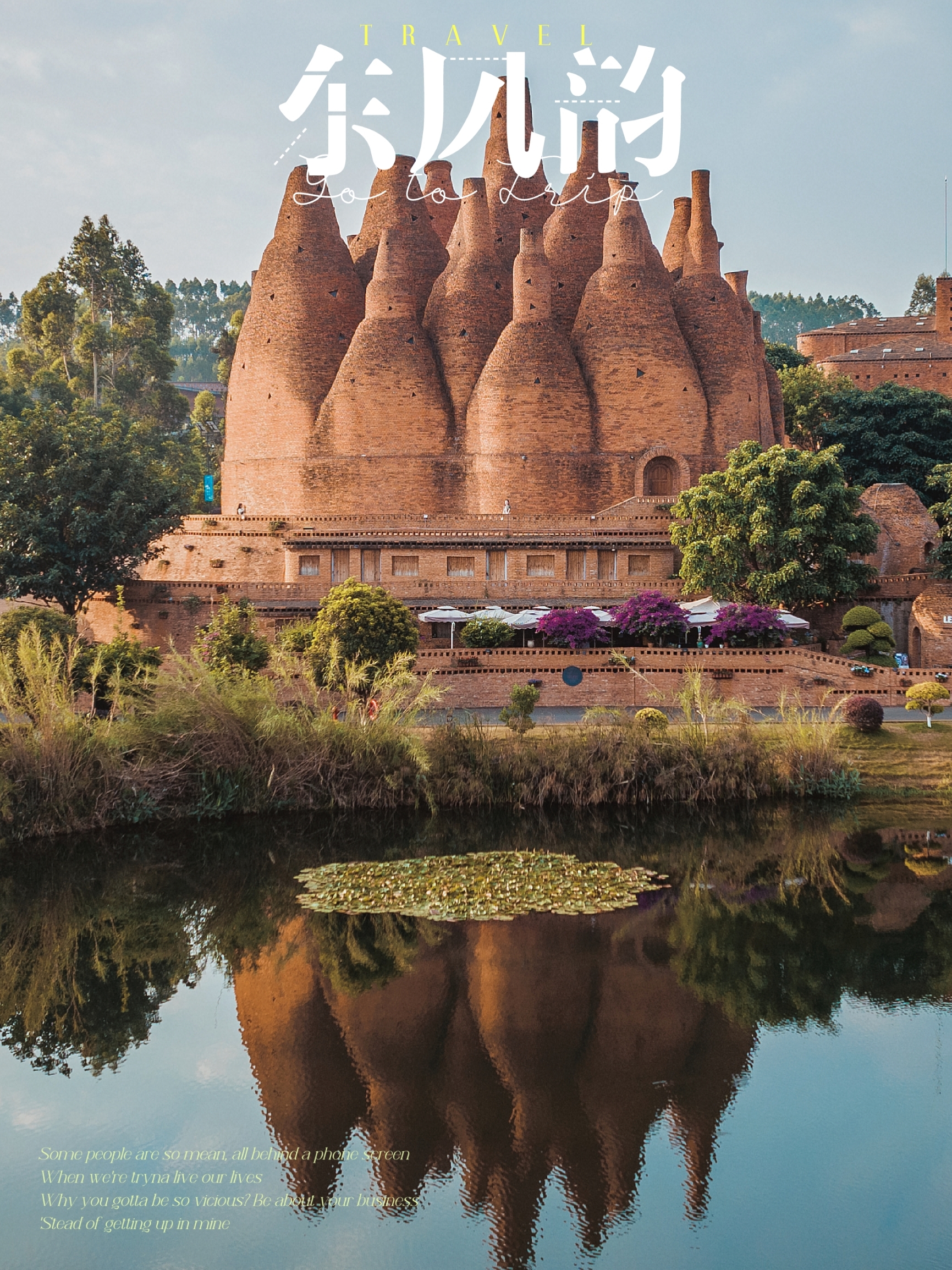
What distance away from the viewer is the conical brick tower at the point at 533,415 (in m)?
41.2

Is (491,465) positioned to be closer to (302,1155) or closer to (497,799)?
(497,799)

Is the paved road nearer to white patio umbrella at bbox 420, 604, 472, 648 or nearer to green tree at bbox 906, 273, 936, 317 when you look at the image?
white patio umbrella at bbox 420, 604, 472, 648

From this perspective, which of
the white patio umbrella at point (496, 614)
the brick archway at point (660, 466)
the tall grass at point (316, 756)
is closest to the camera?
the tall grass at point (316, 756)

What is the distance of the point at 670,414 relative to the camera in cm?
4216

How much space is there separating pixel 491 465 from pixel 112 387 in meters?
30.2

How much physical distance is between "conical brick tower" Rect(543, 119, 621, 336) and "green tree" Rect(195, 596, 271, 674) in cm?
2037

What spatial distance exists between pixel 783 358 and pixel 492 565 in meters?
29.5

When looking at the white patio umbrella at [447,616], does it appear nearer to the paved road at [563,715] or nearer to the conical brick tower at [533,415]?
the paved road at [563,715]

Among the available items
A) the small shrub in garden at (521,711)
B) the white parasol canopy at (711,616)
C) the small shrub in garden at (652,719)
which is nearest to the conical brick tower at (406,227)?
the white parasol canopy at (711,616)

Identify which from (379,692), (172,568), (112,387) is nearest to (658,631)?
(379,692)

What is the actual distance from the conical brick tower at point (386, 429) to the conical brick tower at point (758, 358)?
1178 centimetres

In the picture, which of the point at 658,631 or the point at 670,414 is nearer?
the point at 658,631

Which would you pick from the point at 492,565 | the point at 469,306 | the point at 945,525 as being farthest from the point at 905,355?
the point at 492,565

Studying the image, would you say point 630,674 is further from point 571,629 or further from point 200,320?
point 200,320
